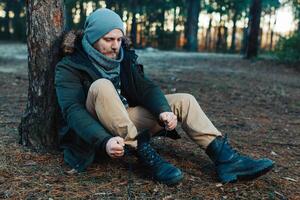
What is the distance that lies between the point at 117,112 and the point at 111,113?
0.14ft

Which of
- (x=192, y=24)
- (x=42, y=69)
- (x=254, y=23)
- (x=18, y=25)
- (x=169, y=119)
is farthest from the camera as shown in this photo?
(x=18, y=25)

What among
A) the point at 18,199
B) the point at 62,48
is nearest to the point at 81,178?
the point at 18,199

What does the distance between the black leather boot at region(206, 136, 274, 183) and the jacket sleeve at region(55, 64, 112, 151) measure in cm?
81

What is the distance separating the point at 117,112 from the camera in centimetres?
275

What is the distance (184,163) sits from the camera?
324cm

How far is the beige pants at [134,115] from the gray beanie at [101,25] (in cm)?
39

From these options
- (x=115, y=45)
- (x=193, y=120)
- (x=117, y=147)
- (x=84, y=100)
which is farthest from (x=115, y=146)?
(x=115, y=45)

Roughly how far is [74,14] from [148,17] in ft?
18.7

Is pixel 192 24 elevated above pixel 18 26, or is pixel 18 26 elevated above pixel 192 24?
pixel 192 24

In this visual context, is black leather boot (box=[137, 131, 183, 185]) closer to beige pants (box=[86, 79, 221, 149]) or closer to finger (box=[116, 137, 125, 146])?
beige pants (box=[86, 79, 221, 149])

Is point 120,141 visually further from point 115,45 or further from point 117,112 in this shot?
point 115,45

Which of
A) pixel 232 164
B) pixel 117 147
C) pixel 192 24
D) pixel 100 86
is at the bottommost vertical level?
pixel 232 164

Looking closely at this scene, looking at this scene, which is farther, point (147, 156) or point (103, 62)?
point (103, 62)

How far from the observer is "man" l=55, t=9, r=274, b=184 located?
275 centimetres
